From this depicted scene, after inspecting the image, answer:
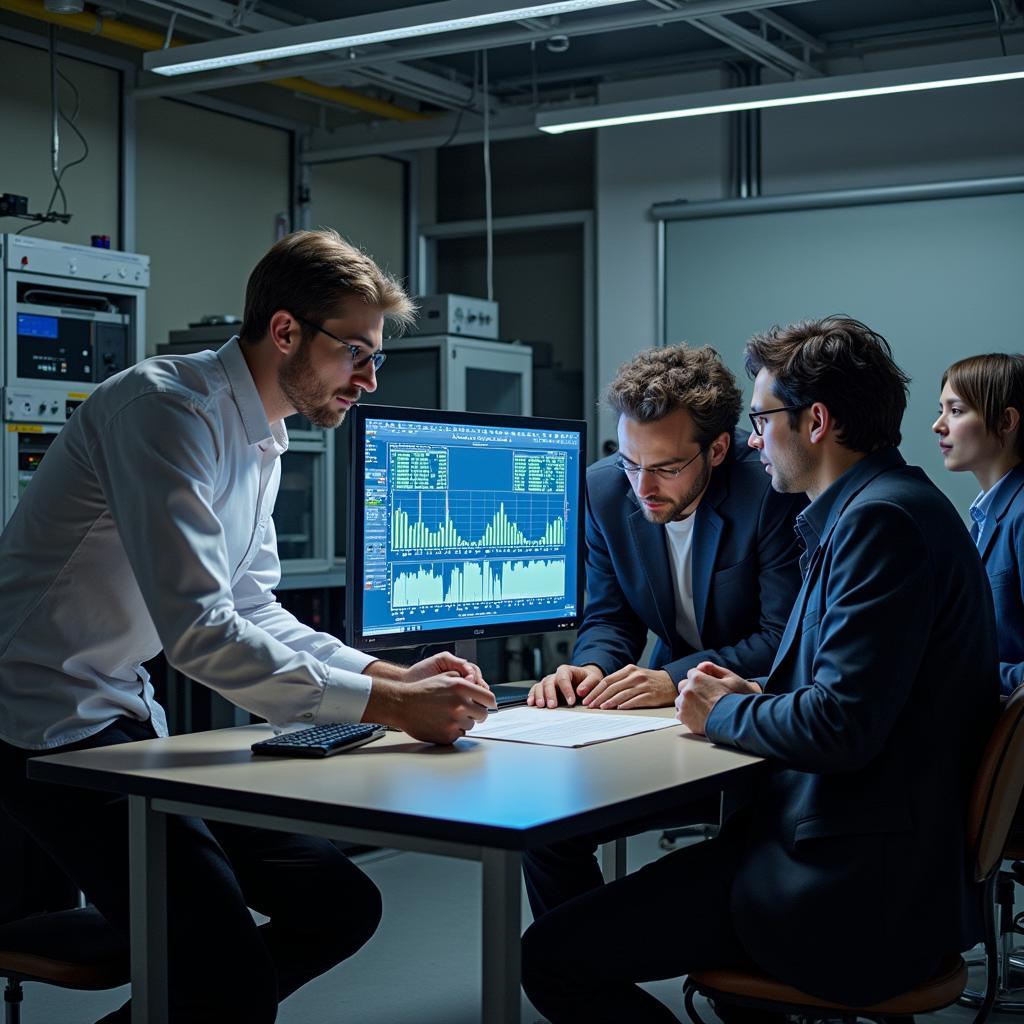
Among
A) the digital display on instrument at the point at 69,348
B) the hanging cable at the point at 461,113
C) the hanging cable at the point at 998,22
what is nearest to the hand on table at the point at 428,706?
the digital display on instrument at the point at 69,348

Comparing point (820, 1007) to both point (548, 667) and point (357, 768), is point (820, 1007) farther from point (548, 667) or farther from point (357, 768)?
point (548, 667)

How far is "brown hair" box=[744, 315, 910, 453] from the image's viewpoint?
6.07 ft

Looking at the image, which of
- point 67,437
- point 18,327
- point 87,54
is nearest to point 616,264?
point 87,54

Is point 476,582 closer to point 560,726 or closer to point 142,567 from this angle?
point 560,726

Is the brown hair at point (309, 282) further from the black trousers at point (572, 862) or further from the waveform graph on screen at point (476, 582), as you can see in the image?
the black trousers at point (572, 862)

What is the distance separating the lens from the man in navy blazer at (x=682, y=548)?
2.37m

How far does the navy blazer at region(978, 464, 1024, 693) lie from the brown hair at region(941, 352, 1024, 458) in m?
0.19

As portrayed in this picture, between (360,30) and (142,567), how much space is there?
2.71 metres

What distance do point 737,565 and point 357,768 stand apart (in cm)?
98

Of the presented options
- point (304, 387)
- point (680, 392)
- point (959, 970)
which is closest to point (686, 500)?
point (680, 392)

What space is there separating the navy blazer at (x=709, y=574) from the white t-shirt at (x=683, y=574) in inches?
0.7

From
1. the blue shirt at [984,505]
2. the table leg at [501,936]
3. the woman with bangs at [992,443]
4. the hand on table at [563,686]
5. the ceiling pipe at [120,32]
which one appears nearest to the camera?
the table leg at [501,936]

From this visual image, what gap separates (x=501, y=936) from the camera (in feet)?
4.67

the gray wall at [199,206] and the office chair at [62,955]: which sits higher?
the gray wall at [199,206]
